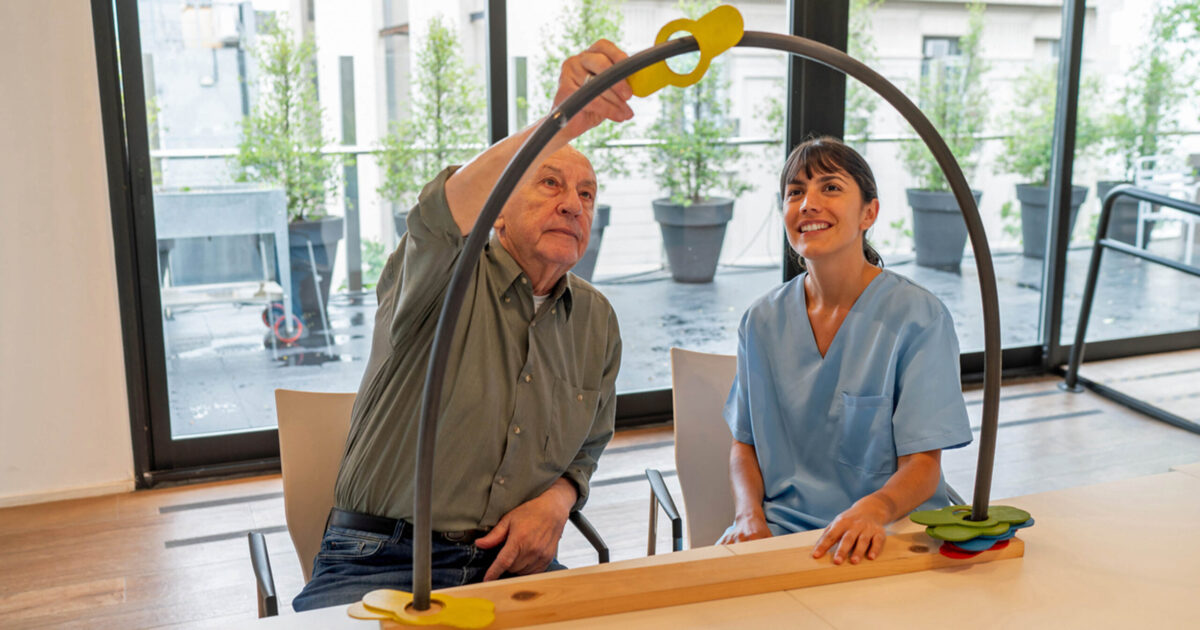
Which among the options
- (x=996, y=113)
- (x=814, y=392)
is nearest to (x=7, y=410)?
(x=814, y=392)

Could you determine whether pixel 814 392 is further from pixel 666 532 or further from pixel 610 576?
pixel 666 532

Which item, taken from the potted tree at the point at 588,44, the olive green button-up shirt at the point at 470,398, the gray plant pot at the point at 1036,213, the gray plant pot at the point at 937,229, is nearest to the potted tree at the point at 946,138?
the gray plant pot at the point at 937,229

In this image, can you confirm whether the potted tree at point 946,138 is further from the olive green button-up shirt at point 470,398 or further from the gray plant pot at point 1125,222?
the olive green button-up shirt at point 470,398

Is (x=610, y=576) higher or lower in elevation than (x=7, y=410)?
higher

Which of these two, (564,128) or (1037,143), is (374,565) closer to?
(564,128)

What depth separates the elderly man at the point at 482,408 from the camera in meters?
1.58

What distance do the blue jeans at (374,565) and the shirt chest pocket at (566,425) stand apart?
0.61ft

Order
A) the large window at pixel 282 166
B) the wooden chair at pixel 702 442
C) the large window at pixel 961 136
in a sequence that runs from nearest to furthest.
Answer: the wooden chair at pixel 702 442, the large window at pixel 282 166, the large window at pixel 961 136

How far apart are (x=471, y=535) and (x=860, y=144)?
2808mm

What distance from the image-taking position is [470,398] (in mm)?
1616

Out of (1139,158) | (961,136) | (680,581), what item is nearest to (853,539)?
(680,581)

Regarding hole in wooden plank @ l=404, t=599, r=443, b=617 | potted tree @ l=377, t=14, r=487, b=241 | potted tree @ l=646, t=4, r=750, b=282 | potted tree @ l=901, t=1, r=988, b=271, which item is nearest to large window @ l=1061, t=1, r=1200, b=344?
potted tree @ l=901, t=1, r=988, b=271

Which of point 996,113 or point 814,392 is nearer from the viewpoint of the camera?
point 814,392

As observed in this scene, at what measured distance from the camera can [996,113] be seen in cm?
418
